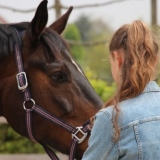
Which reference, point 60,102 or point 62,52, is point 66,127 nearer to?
point 60,102

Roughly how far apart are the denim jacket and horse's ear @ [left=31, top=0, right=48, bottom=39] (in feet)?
3.90

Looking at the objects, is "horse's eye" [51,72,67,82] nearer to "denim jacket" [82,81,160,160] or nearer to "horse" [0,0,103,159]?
"horse" [0,0,103,159]

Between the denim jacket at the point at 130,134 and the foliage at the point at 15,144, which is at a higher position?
the denim jacket at the point at 130,134

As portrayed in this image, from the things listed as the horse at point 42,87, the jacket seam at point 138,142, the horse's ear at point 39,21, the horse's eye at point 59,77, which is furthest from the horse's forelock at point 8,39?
the jacket seam at point 138,142

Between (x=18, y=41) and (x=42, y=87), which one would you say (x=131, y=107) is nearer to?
(x=42, y=87)

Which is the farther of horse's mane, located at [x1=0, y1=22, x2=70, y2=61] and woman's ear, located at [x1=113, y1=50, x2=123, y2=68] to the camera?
horse's mane, located at [x1=0, y1=22, x2=70, y2=61]

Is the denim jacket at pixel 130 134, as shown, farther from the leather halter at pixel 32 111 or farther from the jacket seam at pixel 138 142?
the leather halter at pixel 32 111

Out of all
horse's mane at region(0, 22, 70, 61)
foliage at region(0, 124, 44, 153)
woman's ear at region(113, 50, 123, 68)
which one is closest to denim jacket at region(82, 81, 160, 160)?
woman's ear at region(113, 50, 123, 68)

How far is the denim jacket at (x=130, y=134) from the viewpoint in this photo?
1.54m

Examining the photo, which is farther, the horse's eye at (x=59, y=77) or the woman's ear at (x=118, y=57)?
the horse's eye at (x=59, y=77)

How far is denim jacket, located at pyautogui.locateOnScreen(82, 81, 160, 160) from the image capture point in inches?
60.6

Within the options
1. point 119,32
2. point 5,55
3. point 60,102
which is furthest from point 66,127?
point 119,32

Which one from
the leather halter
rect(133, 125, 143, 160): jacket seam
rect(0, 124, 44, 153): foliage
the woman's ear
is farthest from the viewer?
rect(0, 124, 44, 153): foliage

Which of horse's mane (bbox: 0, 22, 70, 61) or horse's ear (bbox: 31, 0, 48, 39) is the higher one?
horse's ear (bbox: 31, 0, 48, 39)
